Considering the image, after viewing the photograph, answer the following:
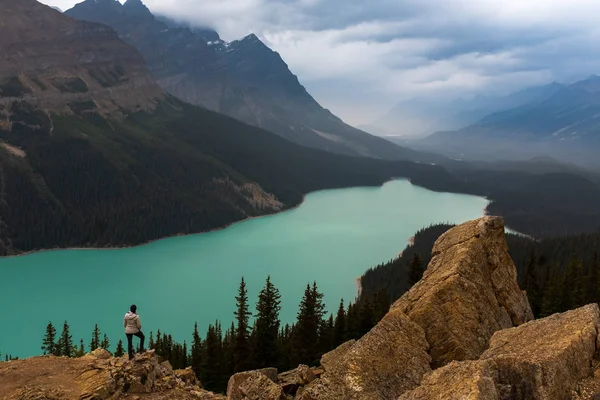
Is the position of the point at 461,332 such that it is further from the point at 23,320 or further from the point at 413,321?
the point at 23,320

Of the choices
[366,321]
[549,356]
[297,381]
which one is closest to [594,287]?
[366,321]

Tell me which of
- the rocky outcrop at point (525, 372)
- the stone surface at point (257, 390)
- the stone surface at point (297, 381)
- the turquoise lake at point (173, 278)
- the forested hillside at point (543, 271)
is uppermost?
the rocky outcrop at point (525, 372)

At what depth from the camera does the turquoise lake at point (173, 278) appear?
97062mm

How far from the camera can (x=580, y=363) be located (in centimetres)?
1553

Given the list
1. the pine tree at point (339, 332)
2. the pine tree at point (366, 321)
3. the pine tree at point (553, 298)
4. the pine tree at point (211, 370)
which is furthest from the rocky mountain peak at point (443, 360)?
the pine tree at point (339, 332)

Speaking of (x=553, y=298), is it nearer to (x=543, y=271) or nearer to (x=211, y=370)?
(x=211, y=370)

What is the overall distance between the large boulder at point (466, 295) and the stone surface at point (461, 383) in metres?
5.87

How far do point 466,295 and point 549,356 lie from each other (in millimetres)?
8386

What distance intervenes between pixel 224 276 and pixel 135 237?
70006mm

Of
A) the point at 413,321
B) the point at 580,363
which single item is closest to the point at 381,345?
the point at 413,321

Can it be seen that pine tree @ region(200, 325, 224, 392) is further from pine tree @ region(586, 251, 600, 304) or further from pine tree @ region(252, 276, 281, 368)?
pine tree @ region(586, 251, 600, 304)

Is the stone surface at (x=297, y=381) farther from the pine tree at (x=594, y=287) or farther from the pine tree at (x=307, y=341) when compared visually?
the pine tree at (x=594, y=287)

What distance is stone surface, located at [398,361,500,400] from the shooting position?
1316 centimetres

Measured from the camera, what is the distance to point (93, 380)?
67.5 ft
